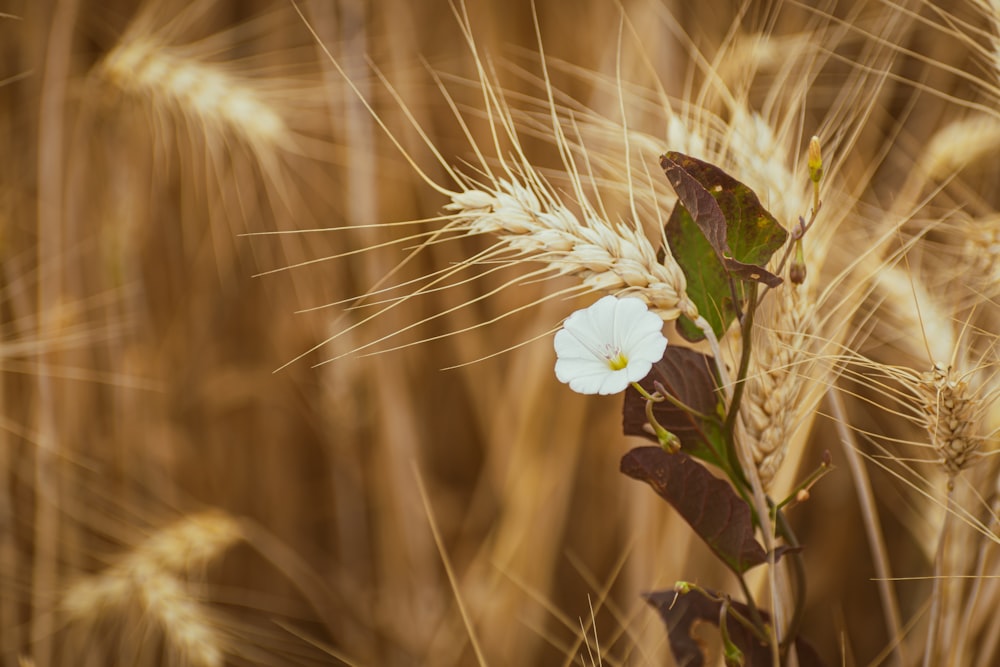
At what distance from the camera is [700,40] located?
1.17 m

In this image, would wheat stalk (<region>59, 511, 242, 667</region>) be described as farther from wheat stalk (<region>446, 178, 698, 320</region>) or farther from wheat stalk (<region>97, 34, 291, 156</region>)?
wheat stalk (<region>446, 178, 698, 320</region>)

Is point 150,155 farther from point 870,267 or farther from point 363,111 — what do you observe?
point 870,267

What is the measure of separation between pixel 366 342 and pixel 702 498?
87cm

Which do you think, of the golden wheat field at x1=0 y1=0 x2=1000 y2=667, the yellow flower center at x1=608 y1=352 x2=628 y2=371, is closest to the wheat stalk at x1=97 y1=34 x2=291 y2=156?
the golden wheat field at x1=0 y1=0 x2=1000 y2=667

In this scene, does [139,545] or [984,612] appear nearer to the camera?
[984,612]

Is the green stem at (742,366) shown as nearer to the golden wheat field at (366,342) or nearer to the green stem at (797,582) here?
the green stem at (797,582)

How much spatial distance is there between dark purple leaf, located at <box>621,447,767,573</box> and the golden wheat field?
12.6 inches

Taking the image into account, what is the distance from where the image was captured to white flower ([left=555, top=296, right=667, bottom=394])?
32 cm

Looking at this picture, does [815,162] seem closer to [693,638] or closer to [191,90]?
[693,638]

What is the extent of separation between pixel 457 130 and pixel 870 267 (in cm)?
94

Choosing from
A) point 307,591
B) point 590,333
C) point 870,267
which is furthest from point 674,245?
point 307,591

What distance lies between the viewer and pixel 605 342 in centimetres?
35

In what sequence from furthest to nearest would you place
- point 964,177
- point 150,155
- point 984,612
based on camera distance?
point 150,155 → point 964,177 → point 984,612

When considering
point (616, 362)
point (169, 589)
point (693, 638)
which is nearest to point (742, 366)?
point (616, 362)
